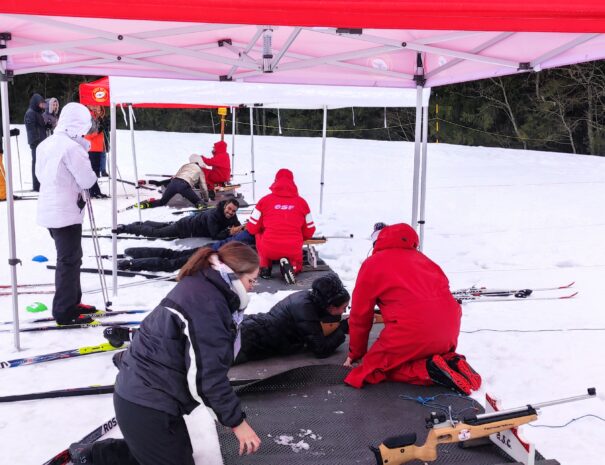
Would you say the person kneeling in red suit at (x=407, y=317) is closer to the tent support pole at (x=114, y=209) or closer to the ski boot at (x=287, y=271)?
the ski boot at (x=287, y=271)

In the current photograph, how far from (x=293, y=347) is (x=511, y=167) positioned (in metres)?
12.7

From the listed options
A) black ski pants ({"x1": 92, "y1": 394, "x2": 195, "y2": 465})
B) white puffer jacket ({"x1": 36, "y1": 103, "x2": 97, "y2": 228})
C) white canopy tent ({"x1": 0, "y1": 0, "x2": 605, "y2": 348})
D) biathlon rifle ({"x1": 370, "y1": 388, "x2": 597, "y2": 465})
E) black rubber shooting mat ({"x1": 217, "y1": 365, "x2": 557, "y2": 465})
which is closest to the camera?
white canopy tent ({"x1": 0, "y1": 0, "x2": 605, "y2": 348})

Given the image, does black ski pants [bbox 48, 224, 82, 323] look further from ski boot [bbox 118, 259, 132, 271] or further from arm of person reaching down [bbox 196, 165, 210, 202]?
arm of person reaching down [bbox 196, 165, 210, 202]

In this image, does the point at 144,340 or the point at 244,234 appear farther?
the point at 244,234

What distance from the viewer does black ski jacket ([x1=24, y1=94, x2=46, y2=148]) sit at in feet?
32.8

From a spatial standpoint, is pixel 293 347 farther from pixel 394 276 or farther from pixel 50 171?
pixel 50 171

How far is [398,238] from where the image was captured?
11.4 ft

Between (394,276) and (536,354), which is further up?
(394,276)

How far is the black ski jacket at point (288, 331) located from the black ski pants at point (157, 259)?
7.39 ft

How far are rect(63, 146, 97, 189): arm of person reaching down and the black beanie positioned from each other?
5.85 ft

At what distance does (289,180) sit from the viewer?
19.9ft

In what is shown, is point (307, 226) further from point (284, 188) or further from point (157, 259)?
point (157, 259)

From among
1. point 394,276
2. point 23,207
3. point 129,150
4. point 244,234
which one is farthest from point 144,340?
point 129,150

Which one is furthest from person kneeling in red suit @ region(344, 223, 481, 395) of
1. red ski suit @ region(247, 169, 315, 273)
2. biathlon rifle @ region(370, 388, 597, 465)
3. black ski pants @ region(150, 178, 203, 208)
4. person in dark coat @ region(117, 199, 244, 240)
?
black ski pants @ region(150, 178, 203, 208)
